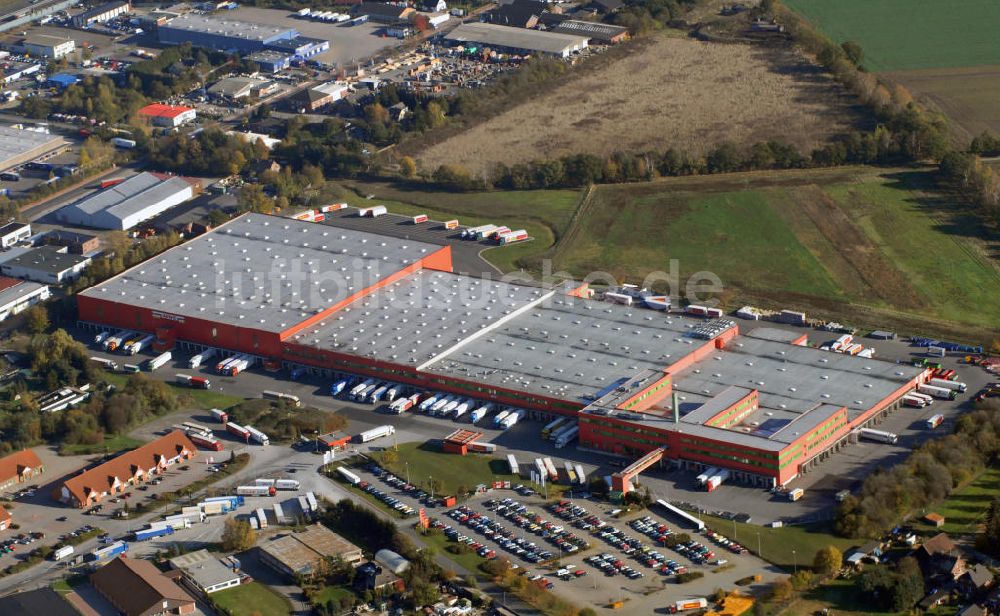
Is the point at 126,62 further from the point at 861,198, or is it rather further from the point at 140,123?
the point at 861,198

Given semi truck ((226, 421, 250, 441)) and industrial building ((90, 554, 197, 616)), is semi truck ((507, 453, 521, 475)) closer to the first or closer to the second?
semi truck ((226, 421, 250, 441))

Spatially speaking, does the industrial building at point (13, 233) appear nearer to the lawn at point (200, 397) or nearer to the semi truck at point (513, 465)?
the lawn at point (200, 397)

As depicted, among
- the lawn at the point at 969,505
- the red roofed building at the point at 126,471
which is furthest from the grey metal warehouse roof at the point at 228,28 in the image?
the lawn at the point at 969,505

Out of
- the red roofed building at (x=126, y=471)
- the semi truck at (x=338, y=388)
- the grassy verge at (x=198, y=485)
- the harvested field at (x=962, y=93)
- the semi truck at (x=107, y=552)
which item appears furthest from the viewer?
the harvested field at (x=962, y=93)

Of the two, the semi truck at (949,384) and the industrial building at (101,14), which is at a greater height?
the industrial building at (101,14)

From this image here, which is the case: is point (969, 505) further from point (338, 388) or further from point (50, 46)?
point (50, 46)

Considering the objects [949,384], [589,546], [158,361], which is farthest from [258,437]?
[949,384]

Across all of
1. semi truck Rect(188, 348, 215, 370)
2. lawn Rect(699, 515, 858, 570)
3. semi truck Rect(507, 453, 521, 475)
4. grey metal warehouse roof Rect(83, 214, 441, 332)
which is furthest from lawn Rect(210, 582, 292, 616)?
semi truck Rect(188, 348, 215, 370)
